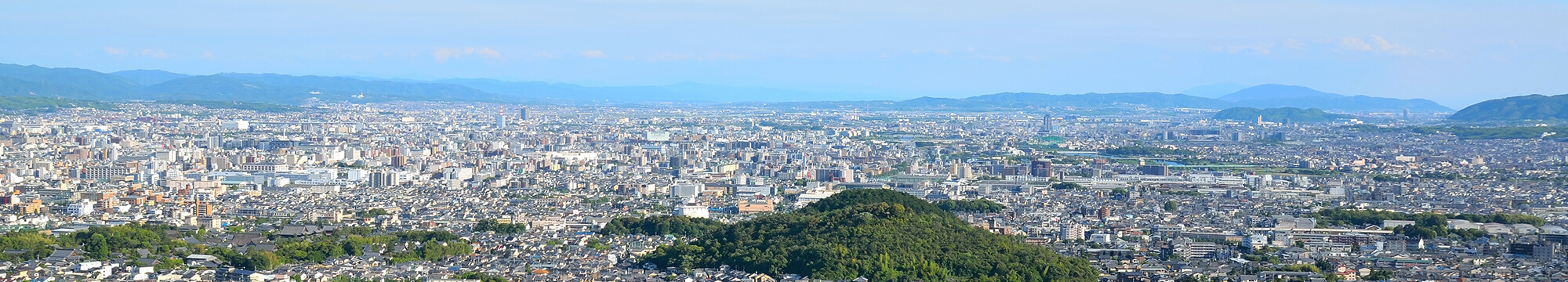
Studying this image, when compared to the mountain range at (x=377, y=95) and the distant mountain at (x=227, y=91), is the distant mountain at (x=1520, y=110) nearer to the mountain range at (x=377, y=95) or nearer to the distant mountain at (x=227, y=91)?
the mountain range at (x=377, y=95)

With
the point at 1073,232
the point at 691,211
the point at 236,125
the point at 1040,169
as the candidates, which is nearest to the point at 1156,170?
the point at 1040,169

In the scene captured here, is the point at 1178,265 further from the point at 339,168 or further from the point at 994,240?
the point at 339,168

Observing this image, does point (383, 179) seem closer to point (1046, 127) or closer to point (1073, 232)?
point (1073, 232)

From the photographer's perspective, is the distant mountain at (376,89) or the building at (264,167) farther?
the distant mountain at (376,89)

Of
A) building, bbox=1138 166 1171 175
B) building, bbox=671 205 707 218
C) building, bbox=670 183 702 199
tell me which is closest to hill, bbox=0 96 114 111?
building, bbox=670 183 702 199

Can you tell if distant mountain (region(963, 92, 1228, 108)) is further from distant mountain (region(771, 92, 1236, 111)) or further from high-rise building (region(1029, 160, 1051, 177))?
high-rise building (region(1029, 160, 1051, 177))

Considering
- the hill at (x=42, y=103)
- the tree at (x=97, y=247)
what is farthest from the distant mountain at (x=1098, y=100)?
the tree at (x=97, y=247)
